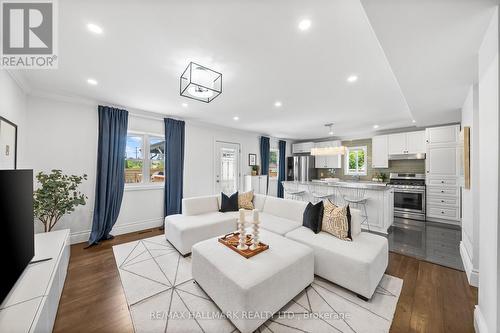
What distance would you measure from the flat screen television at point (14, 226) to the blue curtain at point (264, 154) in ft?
18.9

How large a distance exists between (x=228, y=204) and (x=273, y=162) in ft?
13.3

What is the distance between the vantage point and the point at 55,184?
2818mm

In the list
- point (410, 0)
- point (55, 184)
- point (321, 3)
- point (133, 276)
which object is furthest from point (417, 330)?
point (55, 184)

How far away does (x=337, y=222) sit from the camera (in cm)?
253

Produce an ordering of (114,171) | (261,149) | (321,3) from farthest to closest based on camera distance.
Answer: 1. (261,149)
2. (114,171)
3. (321,3)

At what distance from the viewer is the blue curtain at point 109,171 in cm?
354

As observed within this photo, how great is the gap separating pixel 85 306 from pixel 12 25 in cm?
264

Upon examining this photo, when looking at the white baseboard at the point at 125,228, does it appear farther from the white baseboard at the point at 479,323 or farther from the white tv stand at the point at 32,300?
the white baseboard at the point at 479,323

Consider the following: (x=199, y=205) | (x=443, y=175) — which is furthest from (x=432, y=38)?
(x=443, y=175)

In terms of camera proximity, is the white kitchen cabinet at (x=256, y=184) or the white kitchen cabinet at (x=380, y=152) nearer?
the white kitchen cabinet at (x=380, y=152)

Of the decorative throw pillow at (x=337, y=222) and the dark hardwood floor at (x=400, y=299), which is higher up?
the decorative throw pillow at (x=337, y=222)

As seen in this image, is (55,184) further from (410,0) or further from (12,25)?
(410,0)

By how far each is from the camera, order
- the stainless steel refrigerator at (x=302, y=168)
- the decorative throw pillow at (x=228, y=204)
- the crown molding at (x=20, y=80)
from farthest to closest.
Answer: the stainless steel refrigerator at (x=302, y=168) < the decorative throw pillow at (x=228, y=204) < the crown molding at (x=20, y=80)

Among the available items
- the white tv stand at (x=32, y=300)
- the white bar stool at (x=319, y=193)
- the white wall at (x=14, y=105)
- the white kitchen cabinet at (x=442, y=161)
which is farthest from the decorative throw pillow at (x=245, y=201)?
the white kitchen cabinet at (x=442, y=161)
